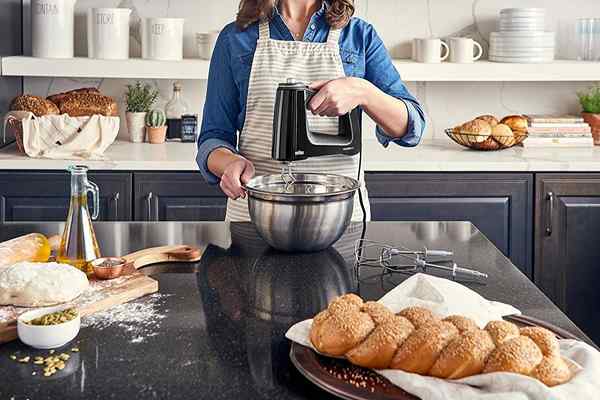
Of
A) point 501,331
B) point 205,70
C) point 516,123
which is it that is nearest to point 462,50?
point 516,123

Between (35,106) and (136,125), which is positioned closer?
(35,106)

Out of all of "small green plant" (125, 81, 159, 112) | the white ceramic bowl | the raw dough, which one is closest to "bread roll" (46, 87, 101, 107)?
"small green plant" (125, 81, 159, 112)

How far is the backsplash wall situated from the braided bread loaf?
108 inches

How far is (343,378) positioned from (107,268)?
0.65m

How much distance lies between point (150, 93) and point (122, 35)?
0.33 m

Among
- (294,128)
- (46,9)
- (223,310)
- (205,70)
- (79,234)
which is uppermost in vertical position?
(46,9)

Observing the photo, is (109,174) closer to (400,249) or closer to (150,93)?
(150,93)

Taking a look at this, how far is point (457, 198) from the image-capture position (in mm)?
3498

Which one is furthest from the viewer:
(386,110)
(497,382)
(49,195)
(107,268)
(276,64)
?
(49,195)

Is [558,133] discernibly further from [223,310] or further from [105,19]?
[223,310]

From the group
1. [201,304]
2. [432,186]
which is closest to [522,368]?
[201,304]

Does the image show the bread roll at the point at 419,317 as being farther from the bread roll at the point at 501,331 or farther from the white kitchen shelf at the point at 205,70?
the white kitchen shelf at the point at 205,70

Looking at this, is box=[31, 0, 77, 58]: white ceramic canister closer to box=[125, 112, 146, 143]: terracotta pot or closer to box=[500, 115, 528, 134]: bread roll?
box=[125, 112, 146, 143]: terracotta pot

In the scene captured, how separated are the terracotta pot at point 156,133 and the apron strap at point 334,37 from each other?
146 cm
